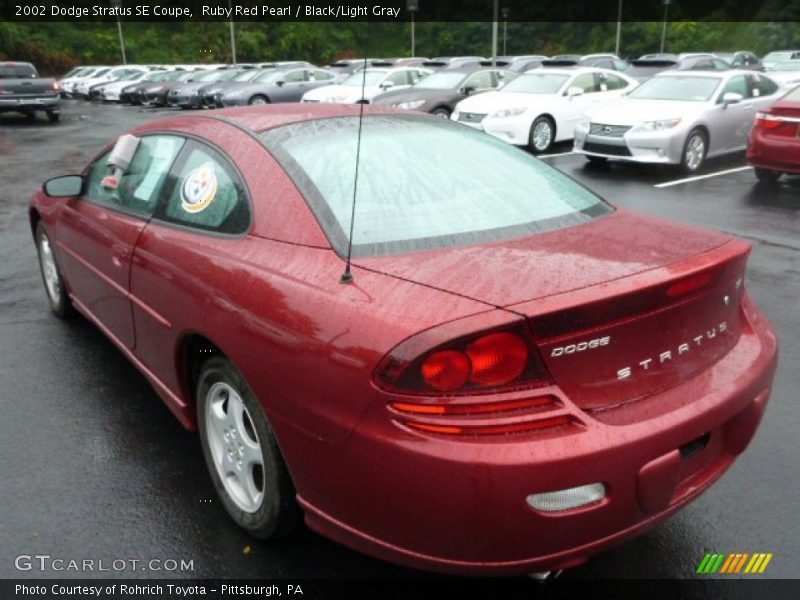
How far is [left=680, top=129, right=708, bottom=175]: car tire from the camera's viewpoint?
10.3 metres

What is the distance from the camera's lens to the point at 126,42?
58.4m

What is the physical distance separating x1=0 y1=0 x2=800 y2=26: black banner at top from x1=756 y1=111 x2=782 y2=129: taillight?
1758 inches

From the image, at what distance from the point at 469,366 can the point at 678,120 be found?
9.44 meters

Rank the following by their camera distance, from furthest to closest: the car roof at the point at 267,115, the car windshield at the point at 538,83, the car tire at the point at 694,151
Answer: the car windshield at the point at 538,83
the car tire at the point at 694,151
the car roof at the point at 267,115

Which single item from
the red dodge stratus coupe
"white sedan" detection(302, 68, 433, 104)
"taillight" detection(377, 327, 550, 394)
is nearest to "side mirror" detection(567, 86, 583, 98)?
"white sedan" detection(302, 68, 433, 104)

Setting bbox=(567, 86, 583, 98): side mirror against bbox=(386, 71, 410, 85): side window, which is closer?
bbox=(567, 86, 583, 98): side mirror

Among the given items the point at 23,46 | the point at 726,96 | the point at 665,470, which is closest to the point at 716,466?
the point at 665,470

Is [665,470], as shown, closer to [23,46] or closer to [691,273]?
[691,273]

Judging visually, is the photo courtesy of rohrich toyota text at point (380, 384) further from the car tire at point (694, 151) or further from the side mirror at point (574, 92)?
the side mirror at point (574, 92)

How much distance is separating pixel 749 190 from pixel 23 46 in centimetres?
5399

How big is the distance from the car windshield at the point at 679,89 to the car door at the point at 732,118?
0.65 feet

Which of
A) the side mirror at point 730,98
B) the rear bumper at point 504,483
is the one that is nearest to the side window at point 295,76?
the side mirror at point 730,98

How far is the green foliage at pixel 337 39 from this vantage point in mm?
52688

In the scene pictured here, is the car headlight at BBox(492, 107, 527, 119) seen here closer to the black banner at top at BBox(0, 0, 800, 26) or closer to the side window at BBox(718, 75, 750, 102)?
the side window at BBox(718, 75, 750, 102)
